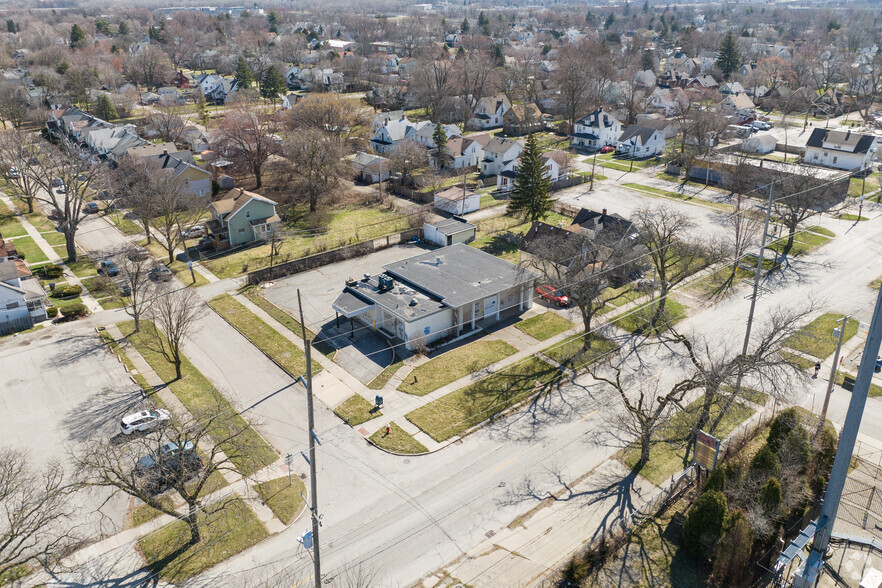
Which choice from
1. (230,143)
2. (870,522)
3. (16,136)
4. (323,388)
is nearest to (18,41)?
(16,136)

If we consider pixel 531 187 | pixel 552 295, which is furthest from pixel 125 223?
pixel 552 295

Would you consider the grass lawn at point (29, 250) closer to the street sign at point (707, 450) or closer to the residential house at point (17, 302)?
the residential house at point (17, 302)

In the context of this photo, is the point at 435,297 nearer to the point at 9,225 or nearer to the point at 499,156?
the point at 499,156

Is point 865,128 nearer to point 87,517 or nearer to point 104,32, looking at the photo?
point 87,517

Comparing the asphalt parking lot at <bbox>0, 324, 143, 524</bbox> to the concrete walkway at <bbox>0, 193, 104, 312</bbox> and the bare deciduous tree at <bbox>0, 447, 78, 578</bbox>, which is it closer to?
the bare deciduous tree at <bbox>0, 447, 78, 578</bbox>

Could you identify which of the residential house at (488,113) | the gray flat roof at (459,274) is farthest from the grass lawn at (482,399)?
the residential house at (488,113)
